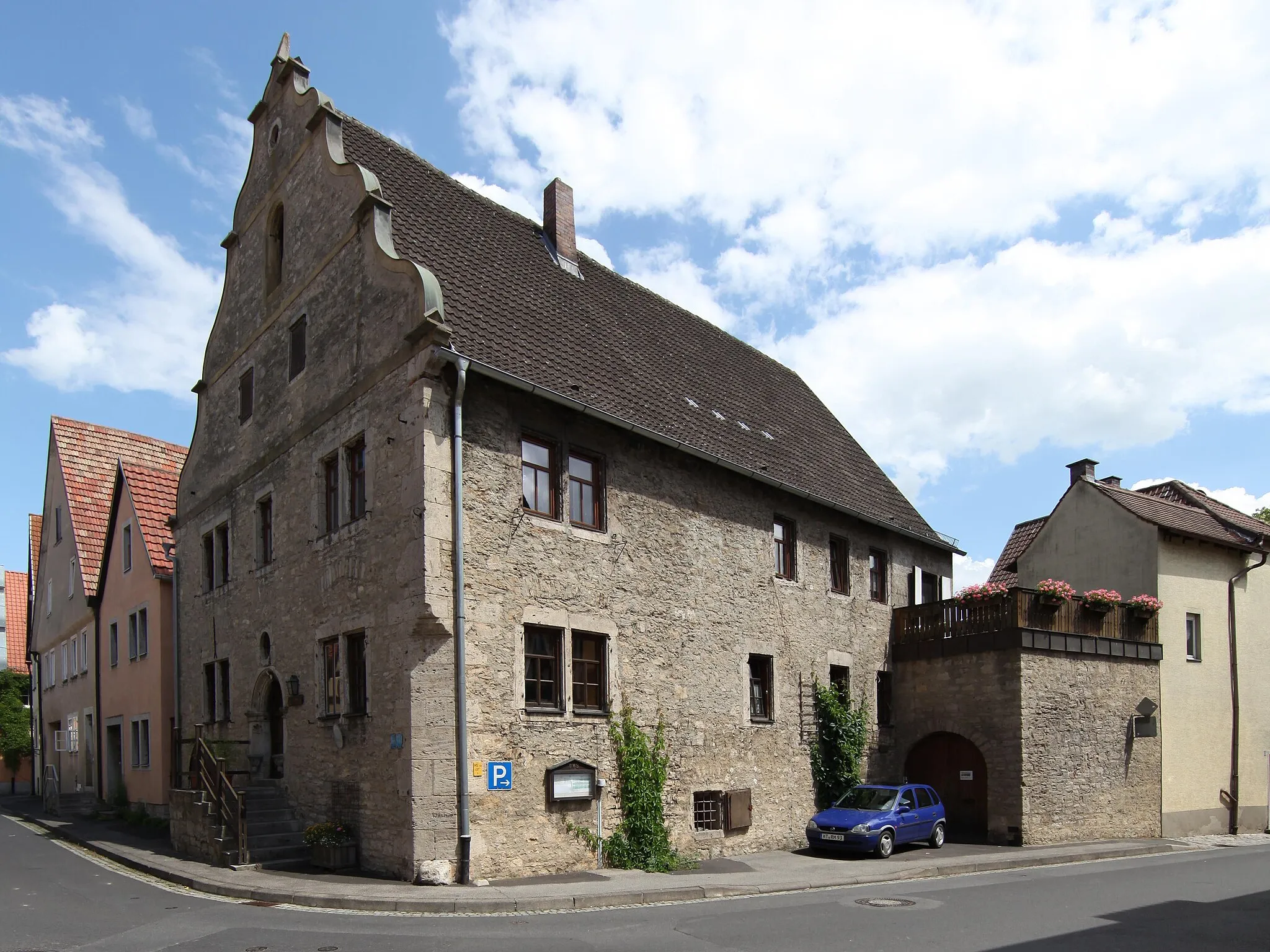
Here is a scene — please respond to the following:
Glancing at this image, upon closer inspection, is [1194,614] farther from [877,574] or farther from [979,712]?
[877,574]

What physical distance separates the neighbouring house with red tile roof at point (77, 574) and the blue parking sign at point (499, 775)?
1846 centimetres

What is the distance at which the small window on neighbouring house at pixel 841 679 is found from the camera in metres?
22.0

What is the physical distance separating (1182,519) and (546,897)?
71.4 ft

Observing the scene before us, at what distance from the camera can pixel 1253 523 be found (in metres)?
29.1

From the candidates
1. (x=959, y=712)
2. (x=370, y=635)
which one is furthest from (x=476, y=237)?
(x=959, y=712)

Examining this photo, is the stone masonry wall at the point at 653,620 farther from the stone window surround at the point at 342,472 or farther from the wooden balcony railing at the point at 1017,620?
the stone window surround at the point at 342,472

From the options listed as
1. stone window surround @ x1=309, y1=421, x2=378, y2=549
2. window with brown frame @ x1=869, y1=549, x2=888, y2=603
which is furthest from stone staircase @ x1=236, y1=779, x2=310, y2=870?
window with brown frame @ x1=869, y1=549, x2=888, y2=603

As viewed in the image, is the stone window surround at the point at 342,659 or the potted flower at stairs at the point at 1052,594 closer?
the stone window surround at the point at 342,659

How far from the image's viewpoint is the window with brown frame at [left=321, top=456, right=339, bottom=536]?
16953 mm

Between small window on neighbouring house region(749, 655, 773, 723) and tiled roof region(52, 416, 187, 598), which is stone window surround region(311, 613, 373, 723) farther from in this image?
tiled roof region(52, 416, 187, 598)

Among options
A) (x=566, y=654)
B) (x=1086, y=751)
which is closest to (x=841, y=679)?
(x=1086, y=751)

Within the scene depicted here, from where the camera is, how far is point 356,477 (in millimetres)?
16391

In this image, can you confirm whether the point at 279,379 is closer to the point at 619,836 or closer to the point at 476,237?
the point at 476,237

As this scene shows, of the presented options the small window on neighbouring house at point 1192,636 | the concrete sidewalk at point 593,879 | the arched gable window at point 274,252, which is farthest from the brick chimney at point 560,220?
the small window on neighbouring house at point 1192,636
